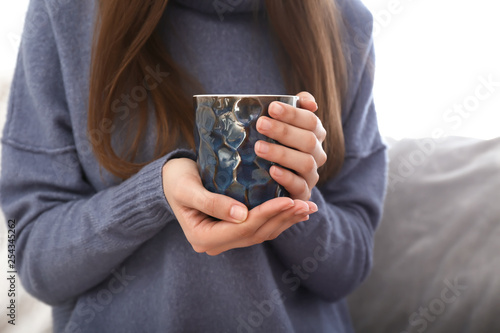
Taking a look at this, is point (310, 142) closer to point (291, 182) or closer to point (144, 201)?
point (291, 182)

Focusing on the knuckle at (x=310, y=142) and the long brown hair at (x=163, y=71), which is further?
the long brown hair at (x=163, y=71)

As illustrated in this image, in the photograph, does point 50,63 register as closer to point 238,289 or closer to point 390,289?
point 238,289

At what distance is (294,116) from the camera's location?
46 cm

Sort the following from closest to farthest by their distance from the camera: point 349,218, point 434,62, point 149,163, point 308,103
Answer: point 308,103, point 149,163, point 349,218, point 434,62

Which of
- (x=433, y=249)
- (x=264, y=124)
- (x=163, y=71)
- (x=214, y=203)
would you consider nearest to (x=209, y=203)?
(x=214, y=203)

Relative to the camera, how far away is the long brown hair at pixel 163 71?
0.67m

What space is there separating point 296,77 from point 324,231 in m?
0.31

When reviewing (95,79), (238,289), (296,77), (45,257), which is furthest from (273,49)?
(45,257)

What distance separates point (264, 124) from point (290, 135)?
42mm

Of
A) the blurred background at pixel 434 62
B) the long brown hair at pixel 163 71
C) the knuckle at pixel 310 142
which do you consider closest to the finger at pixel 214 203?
the knuckle at pixel 310 142

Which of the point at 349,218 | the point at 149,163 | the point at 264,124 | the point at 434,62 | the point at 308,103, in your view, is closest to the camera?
the point at 264,124

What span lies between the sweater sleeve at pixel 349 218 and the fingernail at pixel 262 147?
0.30m

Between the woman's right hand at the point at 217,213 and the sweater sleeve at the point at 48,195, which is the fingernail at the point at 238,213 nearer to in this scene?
the woman's right hand at the point at 217,213

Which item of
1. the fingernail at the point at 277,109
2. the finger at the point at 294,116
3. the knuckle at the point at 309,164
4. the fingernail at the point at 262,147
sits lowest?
the knuckle at the point at 309,164
